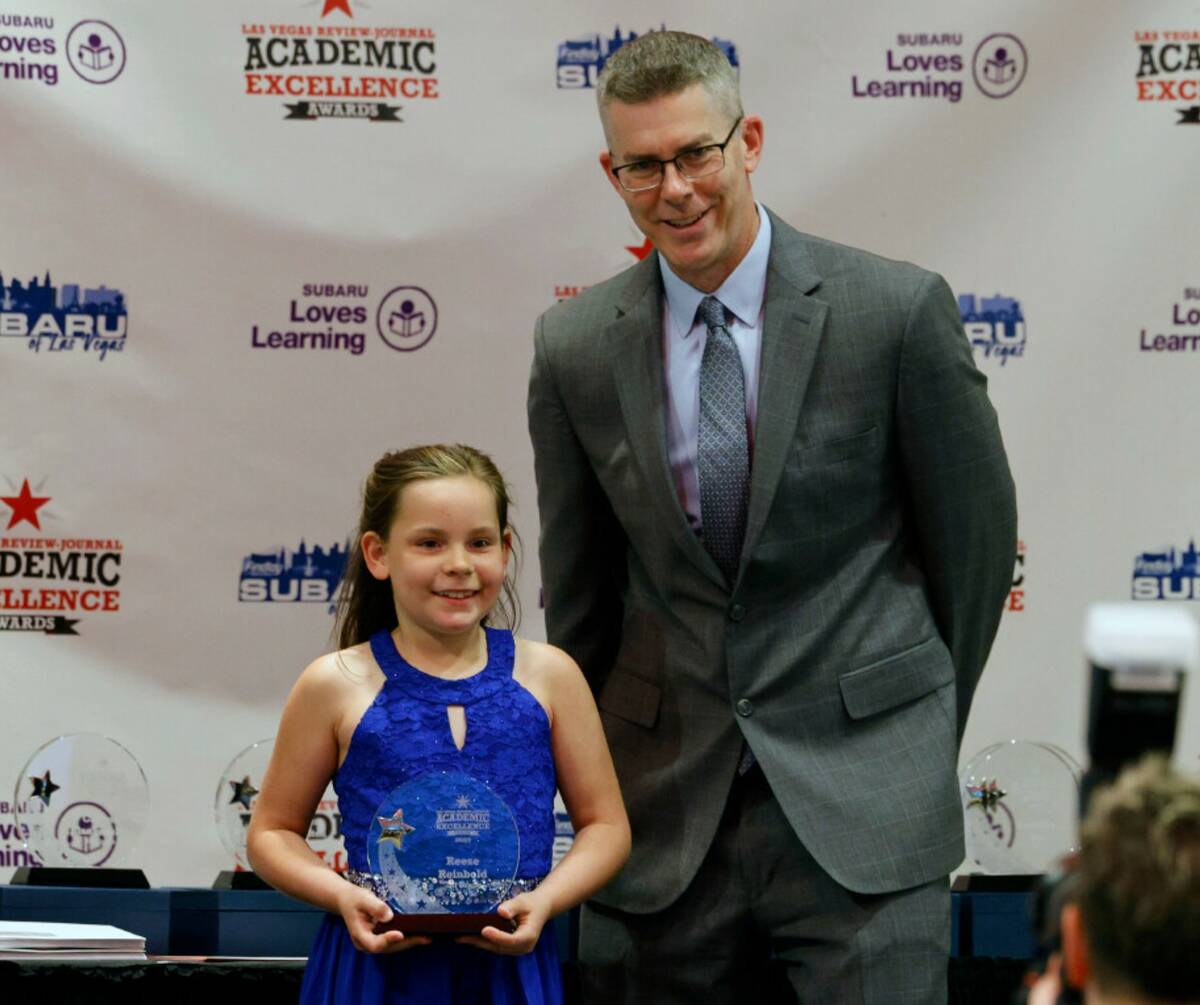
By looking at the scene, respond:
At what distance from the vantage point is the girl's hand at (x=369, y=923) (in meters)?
2.40

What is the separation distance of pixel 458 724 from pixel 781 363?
0.70 meters

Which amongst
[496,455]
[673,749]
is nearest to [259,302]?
[496,455]

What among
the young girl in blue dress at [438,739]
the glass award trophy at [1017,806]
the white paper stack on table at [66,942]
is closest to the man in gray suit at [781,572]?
the young girl in blue dress at [438,739]

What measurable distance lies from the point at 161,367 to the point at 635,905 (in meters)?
2.15

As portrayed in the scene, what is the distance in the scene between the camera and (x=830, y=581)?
269 centimetres

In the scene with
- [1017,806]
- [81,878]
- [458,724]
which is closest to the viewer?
[458,724]

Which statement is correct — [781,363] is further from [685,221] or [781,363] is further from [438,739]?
[438,739]

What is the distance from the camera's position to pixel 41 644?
4.33 meters

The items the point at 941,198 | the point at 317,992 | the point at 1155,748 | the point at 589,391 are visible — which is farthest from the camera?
the point at 941,198

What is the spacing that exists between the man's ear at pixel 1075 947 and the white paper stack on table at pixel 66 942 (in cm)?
214

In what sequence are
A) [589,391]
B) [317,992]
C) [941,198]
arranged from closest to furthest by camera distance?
1. [317,992]
2. [589,391]
3. [941,198]

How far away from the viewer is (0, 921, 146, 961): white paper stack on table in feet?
9.86

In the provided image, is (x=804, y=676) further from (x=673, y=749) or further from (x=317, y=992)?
(x=317, y=992)

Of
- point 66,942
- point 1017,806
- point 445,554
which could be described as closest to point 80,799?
point 66,942
